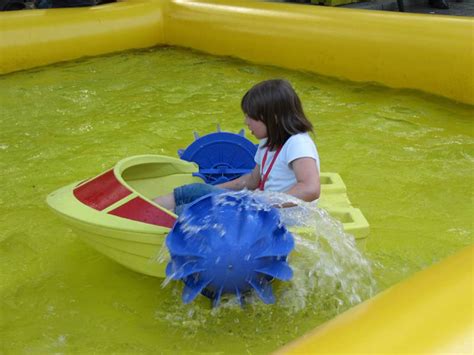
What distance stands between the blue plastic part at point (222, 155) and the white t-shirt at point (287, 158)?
1.04 feet

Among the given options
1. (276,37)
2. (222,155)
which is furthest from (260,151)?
(276,37)

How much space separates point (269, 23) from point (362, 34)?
76cm

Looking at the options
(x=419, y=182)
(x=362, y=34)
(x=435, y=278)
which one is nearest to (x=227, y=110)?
(x=362, y=34)

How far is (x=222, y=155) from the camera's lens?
2.46m

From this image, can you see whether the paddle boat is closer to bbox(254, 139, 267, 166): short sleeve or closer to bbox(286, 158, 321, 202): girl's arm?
bbox(286, 158, 321, 202): girl's arm

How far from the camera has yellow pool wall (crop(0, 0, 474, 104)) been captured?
3.89 metres

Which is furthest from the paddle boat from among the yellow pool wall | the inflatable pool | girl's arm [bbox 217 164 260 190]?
the yellow pool wall

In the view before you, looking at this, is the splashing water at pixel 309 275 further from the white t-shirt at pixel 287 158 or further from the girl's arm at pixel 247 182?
the girl's arm at pixel 247 182

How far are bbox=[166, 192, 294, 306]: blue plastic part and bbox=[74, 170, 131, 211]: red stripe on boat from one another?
291mm

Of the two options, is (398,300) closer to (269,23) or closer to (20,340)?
(20,340)

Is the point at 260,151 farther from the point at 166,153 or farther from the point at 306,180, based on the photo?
the point at 166,153

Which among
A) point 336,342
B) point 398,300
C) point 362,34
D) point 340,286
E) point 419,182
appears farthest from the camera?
point 362,34

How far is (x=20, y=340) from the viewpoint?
185 centimetres

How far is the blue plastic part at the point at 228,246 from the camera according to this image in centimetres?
169
